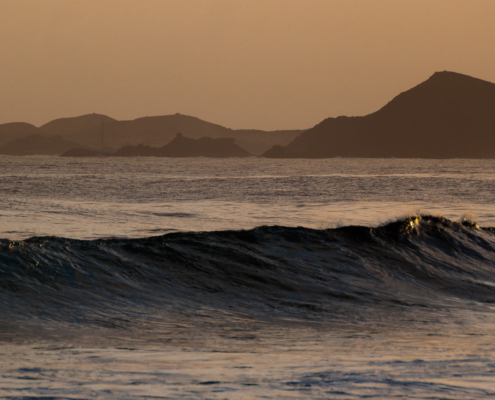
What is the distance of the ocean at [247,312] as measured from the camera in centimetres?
481

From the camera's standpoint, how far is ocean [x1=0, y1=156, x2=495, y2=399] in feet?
15.8

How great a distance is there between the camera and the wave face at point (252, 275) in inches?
333

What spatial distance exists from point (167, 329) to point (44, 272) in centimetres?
374

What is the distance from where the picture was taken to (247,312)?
27.3ft

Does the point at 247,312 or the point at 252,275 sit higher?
the point at 252,275

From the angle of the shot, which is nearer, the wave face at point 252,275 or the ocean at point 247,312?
the ocean at point 247,312

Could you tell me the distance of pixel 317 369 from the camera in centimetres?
517

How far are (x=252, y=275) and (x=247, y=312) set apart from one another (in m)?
2.33

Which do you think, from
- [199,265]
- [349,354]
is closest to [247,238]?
[199,265]

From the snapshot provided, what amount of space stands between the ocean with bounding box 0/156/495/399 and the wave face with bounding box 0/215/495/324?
5 centimetres

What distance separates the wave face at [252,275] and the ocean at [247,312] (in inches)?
1.8

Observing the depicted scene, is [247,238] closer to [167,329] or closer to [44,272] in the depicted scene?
[44,272]

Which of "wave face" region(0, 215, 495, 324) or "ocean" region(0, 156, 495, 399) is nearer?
"ocean" region(0, 156, 495, 399)

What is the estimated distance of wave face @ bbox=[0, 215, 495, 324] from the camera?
27.8 feet
